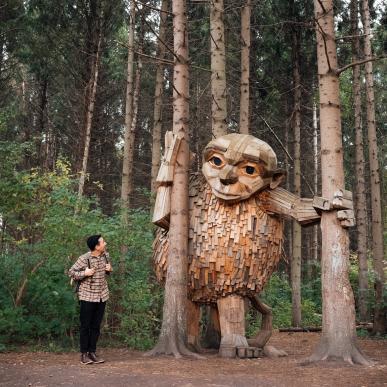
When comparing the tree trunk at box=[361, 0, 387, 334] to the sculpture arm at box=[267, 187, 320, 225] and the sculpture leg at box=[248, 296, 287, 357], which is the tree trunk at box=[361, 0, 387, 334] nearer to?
the sculpture leg at box=[248, 296, 287, 357]

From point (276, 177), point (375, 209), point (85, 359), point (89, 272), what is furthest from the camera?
point (375, 209)

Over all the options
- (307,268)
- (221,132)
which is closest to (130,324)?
(221,132)

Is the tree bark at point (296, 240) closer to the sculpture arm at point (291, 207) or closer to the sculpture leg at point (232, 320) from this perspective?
the sculpture arm at point (291, 207)

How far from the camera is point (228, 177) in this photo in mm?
6141

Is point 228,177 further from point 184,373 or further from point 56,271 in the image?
point 56,271

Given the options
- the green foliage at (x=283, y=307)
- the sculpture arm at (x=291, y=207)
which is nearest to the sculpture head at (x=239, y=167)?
the sculpture arm at (x=291, y=207)

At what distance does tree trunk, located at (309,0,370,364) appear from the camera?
17.8 feet

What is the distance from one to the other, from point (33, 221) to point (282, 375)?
16.1 ft

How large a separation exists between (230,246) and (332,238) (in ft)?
4.03

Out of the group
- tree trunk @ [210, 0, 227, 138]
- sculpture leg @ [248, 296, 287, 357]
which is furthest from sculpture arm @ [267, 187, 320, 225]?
tree trunk @ [210, 0, 227, 138]

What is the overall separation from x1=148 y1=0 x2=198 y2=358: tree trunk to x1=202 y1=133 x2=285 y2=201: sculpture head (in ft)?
1.25

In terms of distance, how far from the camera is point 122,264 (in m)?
8.02

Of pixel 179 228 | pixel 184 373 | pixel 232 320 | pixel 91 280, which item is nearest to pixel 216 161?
pixel 179 228

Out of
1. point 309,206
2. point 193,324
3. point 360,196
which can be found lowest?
point 193,324
